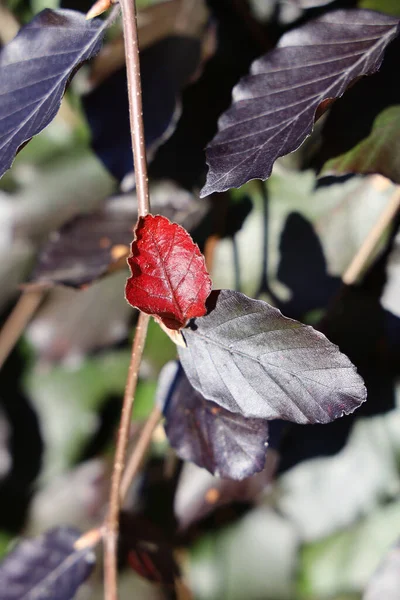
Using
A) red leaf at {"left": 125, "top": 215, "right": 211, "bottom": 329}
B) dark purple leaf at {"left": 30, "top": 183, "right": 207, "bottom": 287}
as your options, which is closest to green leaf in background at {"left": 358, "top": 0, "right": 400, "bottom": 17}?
dark purple leaf at {"left": 30, "top": 183, "right": 207, "bottom": 287}

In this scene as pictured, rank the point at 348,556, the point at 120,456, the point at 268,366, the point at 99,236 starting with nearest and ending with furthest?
the point at 268,366 < the point at 120,456 < the point at 99,236 < the point at 348,556

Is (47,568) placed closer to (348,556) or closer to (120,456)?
(120,456)

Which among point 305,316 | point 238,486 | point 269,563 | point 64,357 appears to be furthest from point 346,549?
point 64,357

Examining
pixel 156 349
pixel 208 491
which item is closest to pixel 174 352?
pixel 156 349

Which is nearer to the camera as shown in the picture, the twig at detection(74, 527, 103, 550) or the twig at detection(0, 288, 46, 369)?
the twig at detection(74, 527, 103, 550)

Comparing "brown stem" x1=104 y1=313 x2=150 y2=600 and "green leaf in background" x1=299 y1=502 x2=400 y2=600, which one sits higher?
"brown stem" x1=104 y1=313 x2=150 y2=600

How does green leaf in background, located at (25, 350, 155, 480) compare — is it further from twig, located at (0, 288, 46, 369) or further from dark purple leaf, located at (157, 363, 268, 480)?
dark purple leaf, located at (157, 363, 268, 480)

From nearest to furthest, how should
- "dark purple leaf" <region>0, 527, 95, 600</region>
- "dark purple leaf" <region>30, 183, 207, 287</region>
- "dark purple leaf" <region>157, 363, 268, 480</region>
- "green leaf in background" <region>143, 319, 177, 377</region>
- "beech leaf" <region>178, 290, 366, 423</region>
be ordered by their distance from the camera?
"beech leaf" <region>178, 290, 366, 423</region>, "dark purple leaf" <region>157, 363, 268, 480</region>, "dark purple leaf" <region>0, 527, 95, 600</region>, "dark purple leaf" <region>30, 183, 207, 287</region>, "green leaf in background" <region>143, 319, 177, 377</region>

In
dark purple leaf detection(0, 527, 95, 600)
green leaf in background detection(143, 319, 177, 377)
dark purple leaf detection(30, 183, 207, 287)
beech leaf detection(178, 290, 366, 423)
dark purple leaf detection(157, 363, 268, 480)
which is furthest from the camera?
green leaf in background detection(143, 319, 177, 377)
